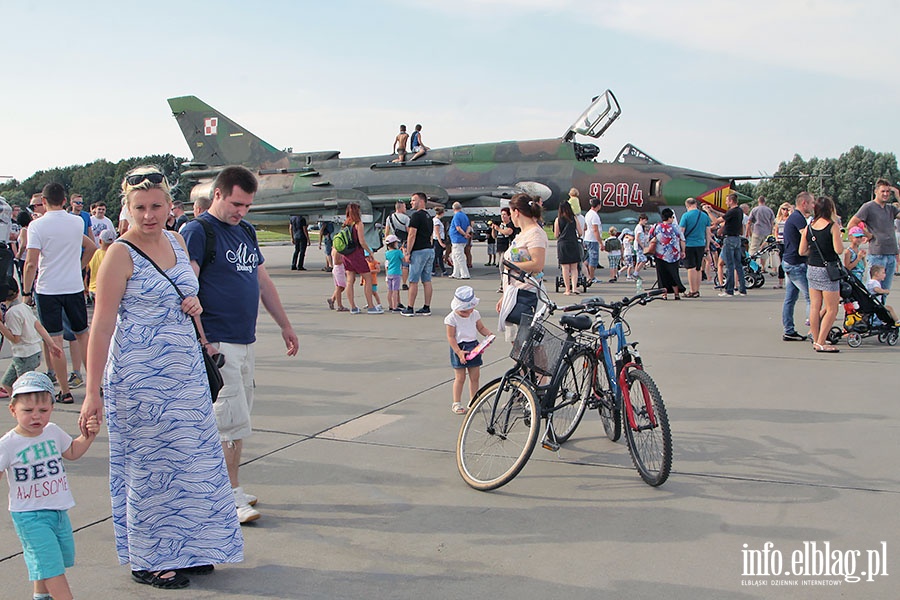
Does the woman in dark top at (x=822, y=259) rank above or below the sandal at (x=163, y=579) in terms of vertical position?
above

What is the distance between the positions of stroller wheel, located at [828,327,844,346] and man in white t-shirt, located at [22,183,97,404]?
8397 mm

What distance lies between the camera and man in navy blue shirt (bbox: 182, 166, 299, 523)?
4.36 meters

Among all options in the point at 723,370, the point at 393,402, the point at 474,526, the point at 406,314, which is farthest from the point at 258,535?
the point at 406,314

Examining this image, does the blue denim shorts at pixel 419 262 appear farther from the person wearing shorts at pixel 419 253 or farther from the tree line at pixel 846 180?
the tree line at pixel 846 180

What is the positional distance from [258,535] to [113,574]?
29.9 inches

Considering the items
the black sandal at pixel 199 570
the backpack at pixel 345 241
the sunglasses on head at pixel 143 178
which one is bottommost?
the black sandal at pixel 199 570

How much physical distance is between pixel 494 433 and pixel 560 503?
0.62 meters

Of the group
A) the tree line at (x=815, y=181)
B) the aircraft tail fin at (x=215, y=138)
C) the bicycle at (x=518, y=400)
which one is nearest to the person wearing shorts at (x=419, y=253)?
the bicycle at (x=518, y=400)

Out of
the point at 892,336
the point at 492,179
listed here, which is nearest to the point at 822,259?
the point at 892,336

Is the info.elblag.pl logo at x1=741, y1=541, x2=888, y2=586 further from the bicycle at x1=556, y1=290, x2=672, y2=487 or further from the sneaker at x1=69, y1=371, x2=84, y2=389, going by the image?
the sneaker at x1=69, y1=371, x2=84, y2=389

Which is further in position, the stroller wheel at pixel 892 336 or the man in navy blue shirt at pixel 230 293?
the stroller wheel at pixel 892 336

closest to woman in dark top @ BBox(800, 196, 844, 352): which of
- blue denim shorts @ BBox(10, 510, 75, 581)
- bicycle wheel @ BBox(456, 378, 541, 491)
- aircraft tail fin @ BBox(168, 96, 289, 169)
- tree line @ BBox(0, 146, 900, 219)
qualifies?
bicycle wheel @ BBox(456, 378, 541, 491)

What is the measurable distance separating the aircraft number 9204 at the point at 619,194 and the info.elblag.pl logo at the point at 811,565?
1692 centimetres

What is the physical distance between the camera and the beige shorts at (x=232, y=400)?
4355 millimetres
